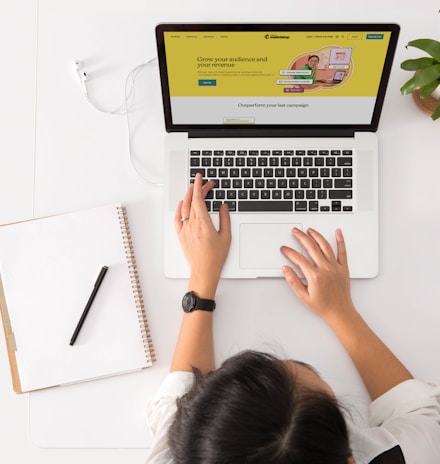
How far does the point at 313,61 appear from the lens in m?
0.85

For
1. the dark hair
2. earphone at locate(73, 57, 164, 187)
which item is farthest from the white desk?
the dark hair

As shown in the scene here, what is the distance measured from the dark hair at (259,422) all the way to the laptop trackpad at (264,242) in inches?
9.6

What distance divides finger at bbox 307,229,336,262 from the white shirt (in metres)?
0.24

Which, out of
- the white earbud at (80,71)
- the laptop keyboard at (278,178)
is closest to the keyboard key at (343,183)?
the laptop keyboard at (278,178)

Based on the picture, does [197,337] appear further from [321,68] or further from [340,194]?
[321,68]

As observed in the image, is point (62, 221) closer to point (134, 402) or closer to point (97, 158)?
point (97, 158)

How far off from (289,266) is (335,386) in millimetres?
218

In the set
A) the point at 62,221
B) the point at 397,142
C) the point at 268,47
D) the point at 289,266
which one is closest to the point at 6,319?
the point at 62,221

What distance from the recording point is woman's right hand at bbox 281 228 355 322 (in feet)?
3.08

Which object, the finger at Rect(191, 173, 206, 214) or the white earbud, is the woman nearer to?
the finger at Rect(191, 173, 206, 214)

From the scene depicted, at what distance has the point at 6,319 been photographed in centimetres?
96

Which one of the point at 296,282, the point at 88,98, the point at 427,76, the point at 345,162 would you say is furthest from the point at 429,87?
the point at 88,98

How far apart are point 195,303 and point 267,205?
21cm

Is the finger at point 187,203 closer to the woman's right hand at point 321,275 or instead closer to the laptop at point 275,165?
the laptop at point 275,165
